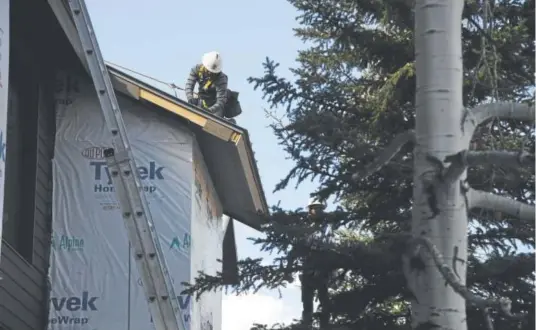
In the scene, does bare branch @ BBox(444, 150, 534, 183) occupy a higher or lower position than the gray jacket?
lower

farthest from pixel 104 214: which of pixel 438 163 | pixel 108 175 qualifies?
pixel 438 163

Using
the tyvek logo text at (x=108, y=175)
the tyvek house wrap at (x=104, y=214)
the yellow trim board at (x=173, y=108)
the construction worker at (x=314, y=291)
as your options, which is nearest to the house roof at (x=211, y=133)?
the yellow trim board at (x=173, y=108)

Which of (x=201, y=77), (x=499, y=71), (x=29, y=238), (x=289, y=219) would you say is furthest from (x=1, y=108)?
(x=201, y=77)

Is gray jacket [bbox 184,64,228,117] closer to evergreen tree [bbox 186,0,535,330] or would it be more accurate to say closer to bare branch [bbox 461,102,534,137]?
evergreen tree [bbox 186,0,535,330]

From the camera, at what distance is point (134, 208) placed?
857cm

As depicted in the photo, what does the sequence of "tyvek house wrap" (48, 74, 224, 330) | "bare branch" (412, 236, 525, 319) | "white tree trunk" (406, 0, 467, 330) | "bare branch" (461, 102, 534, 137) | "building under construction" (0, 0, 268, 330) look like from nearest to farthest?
"bare branch" (412, 236, 525, 319), "white tree trunk" (406, 0, 467, 330), "bare branch" (461, 102, 534, 137), "building under construction" (0, 0, 268, 330), "tyvek house wrap" (48, 74, 224, 330)

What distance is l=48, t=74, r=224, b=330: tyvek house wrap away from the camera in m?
11.6

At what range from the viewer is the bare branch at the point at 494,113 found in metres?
5.06

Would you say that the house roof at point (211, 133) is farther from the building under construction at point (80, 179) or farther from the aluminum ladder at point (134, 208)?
the aluminum ladder at point (134, 208)

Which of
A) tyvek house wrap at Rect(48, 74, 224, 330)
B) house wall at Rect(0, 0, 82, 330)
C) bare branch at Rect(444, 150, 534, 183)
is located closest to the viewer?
bare branch at Rect(444, 150, 534, 183)

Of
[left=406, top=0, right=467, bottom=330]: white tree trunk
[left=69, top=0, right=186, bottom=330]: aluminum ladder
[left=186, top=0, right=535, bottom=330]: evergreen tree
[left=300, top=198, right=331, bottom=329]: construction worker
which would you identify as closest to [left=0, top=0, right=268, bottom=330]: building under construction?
[left=69, top=0, right=186, bottom=330]: aluminum ladder

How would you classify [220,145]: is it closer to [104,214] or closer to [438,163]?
[104,214]

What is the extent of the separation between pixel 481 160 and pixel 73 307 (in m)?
7.70

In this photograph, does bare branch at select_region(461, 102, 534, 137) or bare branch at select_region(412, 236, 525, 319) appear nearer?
bare branch at select_region(412, 236, 525, 319)
